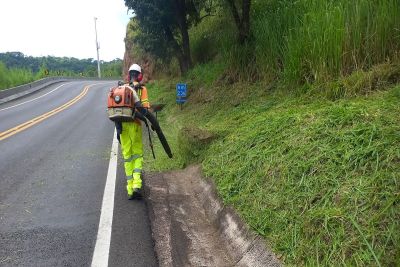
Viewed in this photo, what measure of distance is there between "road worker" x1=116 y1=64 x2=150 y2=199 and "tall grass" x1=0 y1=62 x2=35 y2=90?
3087 centimetres

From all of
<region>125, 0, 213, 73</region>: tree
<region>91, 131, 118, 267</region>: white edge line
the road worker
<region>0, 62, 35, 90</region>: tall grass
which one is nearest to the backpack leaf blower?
the road worker

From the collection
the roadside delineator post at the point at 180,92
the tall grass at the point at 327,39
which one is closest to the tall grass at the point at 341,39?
the tall grass at the point at 327,39

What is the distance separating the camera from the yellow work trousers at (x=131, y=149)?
6.25 m

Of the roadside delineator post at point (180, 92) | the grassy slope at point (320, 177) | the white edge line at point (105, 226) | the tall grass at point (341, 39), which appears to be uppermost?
the tall grass at point (341, 39)

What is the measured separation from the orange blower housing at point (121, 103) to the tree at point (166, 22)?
9.93 meters

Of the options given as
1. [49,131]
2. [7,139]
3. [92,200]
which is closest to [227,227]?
[92,200]

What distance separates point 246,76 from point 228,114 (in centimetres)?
198

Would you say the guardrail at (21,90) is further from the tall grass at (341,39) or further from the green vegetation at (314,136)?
the tall grass at (341,39)

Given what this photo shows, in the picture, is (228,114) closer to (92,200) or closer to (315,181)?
(92,200)

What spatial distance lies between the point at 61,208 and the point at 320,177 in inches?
143

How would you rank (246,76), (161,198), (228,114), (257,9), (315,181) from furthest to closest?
(257,9) → (246,76) → (228,114) → (161,198) → (315,181)

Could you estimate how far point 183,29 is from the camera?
16281mm

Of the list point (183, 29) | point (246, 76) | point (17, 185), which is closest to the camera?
point (17, 185)

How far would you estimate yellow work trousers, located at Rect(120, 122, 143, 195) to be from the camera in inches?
246
